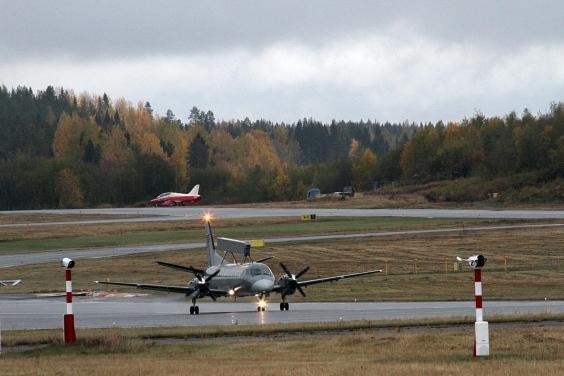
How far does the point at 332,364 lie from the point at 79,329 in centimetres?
1293

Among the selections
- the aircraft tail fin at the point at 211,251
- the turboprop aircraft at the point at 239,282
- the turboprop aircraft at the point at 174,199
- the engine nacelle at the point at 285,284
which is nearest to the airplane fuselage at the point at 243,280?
the turboprop aircraft at the point at 239,282

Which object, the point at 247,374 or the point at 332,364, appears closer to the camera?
the point at 247,374

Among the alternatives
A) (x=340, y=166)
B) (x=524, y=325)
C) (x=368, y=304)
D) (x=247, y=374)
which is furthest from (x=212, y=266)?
(x=340, y=166)

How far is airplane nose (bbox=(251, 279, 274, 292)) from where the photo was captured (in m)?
35.0

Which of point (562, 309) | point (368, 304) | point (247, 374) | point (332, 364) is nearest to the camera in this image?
point (247, 374)

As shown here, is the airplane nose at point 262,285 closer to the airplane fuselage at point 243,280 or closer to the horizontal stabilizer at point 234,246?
the airplane fuselage at point 243,280

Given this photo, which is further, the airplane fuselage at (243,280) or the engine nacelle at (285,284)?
the airplane fuselage at (243,280)

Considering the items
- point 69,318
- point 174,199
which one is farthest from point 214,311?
point 174,199

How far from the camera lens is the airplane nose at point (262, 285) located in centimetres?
3503

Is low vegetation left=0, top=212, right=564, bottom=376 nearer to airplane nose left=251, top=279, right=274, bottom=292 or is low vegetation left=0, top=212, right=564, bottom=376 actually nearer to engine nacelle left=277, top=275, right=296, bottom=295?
engine nacelle left=277, top=275, right=296, bottom=295

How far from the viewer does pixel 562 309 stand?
29391 mm

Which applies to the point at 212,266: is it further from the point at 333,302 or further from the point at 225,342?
the point at 225,342

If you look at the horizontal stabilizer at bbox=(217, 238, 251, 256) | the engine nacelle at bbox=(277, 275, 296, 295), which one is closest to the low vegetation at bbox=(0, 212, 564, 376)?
the engine nacelle at bbox=(277, 275, 296, 295)

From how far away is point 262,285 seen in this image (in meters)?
35.1
